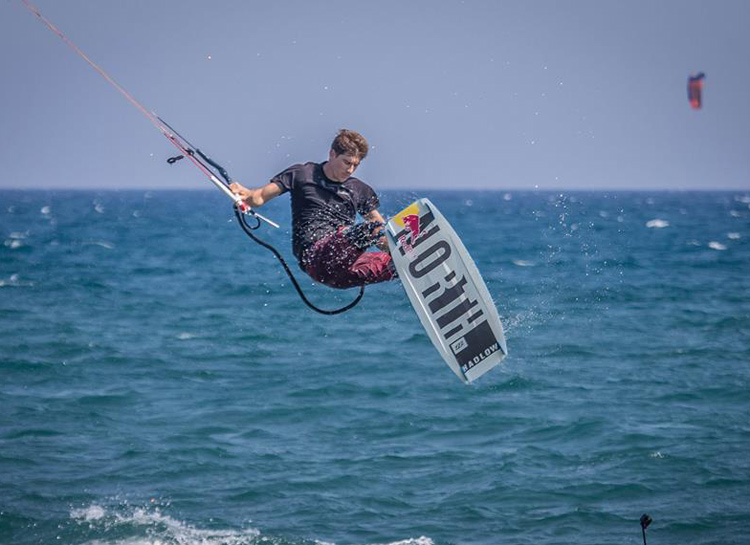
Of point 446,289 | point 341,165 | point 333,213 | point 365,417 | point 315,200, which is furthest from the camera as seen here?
point 365,417

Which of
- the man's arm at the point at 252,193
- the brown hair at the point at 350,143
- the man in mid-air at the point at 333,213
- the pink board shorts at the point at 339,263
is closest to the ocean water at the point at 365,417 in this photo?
the man in mid-air at the point at 333,213

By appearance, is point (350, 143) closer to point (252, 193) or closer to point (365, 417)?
point (252, 193)

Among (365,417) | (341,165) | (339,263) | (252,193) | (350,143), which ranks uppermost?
(350,143)

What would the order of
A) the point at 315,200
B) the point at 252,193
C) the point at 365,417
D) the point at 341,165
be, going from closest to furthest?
the point at 252,193
the point at 341,165
the point at 315,200
the point at 365,417

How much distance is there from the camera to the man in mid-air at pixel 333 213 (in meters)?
11.9

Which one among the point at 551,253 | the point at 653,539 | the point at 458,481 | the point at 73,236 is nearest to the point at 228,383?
the point at 458,481

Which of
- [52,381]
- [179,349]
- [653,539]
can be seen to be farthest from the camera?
[179,349]

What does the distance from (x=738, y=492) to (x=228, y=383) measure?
16.1m

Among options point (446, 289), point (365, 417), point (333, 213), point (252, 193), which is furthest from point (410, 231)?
point (365, 417)

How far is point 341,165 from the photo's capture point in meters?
11.9

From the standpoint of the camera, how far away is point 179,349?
135 feet

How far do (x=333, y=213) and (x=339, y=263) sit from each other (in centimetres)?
52

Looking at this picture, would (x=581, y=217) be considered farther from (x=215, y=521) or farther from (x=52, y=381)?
(x=215, y=521)

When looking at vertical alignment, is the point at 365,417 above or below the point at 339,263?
below
